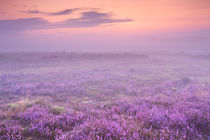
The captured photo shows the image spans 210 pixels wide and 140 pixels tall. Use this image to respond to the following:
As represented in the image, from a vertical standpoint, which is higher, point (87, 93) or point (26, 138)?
point (26, 138)

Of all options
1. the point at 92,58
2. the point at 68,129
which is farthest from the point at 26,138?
the point at 92,58

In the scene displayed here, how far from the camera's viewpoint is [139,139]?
10.8ft

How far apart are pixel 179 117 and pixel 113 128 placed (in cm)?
182

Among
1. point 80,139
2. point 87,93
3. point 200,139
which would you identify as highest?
point 80,139

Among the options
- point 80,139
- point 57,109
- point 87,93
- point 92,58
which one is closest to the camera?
point 80,139

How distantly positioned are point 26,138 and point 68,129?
0.88 metres

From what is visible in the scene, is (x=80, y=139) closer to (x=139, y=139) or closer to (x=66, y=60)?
(x=139, y=139)

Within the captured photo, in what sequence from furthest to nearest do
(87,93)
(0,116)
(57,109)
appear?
(87,93) < (57,109) < (0,116)

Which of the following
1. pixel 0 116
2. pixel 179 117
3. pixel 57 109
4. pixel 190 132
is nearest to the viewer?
pixel 190 132

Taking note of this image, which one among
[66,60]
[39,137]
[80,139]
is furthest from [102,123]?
[66,60]

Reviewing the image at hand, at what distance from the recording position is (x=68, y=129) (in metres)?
3.96

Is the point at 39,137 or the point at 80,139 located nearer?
the point at 80,139

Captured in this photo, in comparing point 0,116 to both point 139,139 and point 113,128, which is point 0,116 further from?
point 139,139

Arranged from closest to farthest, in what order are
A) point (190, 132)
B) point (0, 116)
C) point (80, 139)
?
1. point (80, 139)
2. point (190, 132)
3. point (0, 116)
